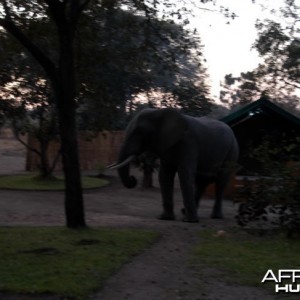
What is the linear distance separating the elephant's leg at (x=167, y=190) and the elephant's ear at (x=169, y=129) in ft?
2.47

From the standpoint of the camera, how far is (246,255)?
347 inches

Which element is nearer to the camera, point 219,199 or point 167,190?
point 167,190

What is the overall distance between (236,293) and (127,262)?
1952 mm

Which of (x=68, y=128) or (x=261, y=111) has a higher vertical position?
(x=261, y=111)

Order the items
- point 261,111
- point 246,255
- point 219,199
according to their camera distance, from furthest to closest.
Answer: point 261,111 < point 219,199 < point 246,255

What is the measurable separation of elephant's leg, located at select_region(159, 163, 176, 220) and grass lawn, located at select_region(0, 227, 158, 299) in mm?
2738

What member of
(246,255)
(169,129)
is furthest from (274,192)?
(169,129)

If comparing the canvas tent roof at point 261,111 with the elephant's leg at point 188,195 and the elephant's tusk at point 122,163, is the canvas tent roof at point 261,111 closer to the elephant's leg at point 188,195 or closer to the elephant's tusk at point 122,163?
the elephant's leg at point 188,195

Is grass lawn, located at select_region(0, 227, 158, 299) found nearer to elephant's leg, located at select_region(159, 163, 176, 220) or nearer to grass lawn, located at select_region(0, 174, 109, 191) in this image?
elephant's leg, located at select_region(159, 163, 176, 220)

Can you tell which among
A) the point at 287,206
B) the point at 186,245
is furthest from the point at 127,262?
the point at 287,206

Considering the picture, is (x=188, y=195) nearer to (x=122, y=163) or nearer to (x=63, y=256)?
(x=122, y=163)

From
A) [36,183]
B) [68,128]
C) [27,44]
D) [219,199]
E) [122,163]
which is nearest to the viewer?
[27,44]

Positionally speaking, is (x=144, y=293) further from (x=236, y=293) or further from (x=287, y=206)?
(x=287, y=206)

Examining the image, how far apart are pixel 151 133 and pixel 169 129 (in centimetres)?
40
